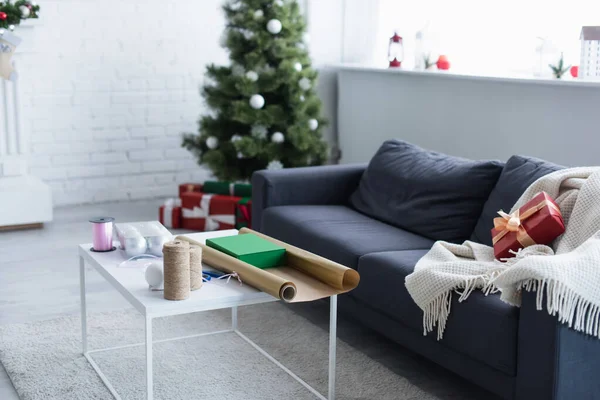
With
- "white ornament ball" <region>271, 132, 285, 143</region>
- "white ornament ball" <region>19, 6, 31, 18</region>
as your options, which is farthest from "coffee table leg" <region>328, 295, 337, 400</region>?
"white ornament ball" <region>19, 6, 31, 18</region>

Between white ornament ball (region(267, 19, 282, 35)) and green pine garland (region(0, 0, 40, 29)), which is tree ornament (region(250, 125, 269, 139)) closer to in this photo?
white ornament ball (region(267, 19, 282, 35))

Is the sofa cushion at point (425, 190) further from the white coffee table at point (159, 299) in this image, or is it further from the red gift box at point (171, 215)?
the red gift box at point (171, 215)

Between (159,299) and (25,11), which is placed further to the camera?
(25,11)

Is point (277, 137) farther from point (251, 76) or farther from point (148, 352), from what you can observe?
point (148, 352)

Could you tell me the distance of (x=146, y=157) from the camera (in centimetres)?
552

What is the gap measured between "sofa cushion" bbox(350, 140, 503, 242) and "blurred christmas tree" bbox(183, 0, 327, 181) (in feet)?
3.42

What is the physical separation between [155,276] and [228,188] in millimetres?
2475

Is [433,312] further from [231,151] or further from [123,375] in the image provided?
[231,151]

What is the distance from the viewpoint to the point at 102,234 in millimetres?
2789

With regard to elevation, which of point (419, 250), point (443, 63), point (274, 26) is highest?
point (274, 26)

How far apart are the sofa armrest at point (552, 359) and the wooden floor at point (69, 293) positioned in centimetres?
43

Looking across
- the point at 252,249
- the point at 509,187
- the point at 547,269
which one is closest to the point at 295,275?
the point at 252,249

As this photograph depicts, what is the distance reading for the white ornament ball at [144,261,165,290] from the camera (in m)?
2.35

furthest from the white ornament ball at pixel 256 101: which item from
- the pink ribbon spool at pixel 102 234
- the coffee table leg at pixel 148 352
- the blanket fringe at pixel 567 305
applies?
the blanket fringe at pixel 567 305
